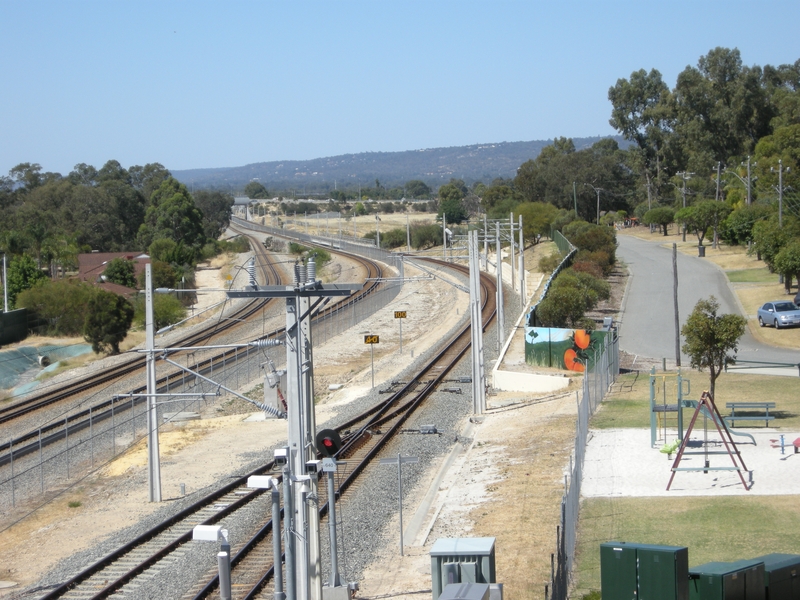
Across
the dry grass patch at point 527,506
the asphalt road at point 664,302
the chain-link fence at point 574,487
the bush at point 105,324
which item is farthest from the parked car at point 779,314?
the bush at point 105,324

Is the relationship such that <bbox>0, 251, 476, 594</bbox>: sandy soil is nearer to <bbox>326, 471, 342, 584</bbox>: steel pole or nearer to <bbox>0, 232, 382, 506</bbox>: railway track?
<bbox>0, 232, 382, 506</bbox>: railway track

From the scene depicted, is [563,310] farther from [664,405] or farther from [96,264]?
[96,264]

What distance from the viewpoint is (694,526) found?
1457 cm

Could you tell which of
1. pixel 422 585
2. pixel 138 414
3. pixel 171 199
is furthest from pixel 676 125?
pixel 422 585

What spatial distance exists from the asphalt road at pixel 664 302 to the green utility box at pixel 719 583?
20.3 metres

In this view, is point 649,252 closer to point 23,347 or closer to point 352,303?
point 352,303

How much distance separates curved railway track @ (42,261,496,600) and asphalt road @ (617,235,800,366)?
1160cm

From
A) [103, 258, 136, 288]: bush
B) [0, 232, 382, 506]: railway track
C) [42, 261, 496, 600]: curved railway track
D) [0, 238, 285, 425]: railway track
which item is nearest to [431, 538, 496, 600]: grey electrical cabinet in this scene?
[42, 261, 496, 600]: curved railway track

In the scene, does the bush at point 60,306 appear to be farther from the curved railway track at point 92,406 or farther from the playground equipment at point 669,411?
the playground equipment at point 669,411

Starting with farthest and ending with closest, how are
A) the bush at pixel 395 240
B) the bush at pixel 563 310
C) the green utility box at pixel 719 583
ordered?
the bush at pixel 395 240 → the bush at pixel 563 310 → the green utility box at pixel 719 583

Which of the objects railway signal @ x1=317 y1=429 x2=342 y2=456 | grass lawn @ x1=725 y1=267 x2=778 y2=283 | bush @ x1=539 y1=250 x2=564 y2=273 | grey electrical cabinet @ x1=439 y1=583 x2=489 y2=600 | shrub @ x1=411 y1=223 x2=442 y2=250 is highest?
shrub @ x1=411 y1=223 x2=442 y2=250

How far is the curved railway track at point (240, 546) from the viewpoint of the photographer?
1424 centimetres

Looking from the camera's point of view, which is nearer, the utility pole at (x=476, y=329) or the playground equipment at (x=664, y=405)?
the playground equipment at (x=664, y=405)

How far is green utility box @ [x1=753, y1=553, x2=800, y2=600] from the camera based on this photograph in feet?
34.6
